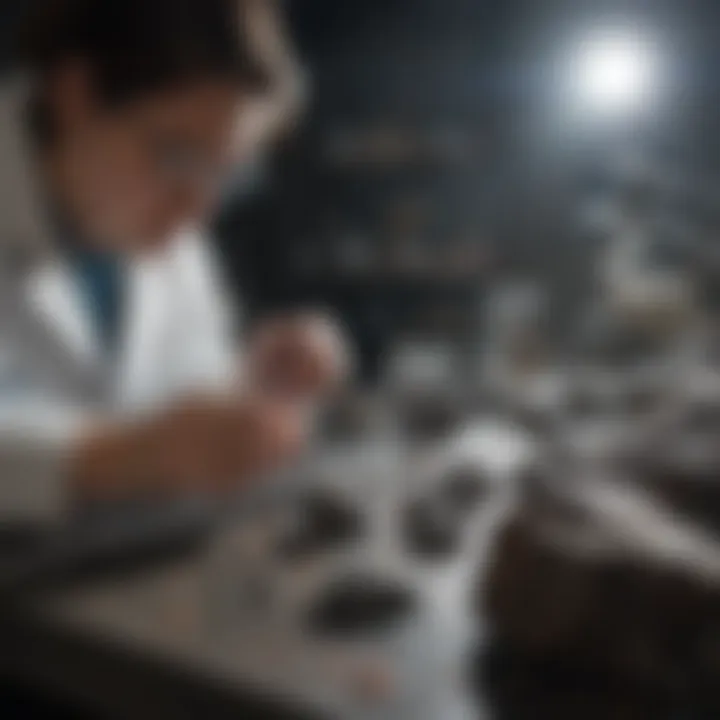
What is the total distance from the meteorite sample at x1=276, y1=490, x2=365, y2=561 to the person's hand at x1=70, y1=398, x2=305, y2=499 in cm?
3

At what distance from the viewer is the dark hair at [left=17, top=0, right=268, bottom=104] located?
764 mm

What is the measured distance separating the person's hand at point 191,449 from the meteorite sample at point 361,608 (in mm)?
86

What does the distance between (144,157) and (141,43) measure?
71 millimetres

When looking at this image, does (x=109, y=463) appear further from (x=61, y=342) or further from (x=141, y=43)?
(x=141, y=43)

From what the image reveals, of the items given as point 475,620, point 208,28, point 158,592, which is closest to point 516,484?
point 475,620

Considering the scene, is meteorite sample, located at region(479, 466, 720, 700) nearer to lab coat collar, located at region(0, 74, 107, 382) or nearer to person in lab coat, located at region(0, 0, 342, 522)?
person in lab coat, located at region(0, 0, 342, 522)

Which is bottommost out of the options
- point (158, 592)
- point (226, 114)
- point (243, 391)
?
point (158, 592)

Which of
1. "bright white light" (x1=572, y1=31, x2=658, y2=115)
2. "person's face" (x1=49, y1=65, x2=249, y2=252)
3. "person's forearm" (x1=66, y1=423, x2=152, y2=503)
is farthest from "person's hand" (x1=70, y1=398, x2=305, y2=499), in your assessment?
"bright white light" (x1=572, y1=31, x2=658, y2=115)

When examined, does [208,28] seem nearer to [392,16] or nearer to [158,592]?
[392,16]

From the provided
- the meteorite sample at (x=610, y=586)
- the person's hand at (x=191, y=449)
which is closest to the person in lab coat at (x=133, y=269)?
the person's hand at (x=191, y=449)

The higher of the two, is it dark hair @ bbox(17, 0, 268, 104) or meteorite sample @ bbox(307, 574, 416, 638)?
dark hair @ bbox(17, 0, 268, 104)

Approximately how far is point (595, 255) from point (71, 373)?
1.07 ft

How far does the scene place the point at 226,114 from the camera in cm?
76

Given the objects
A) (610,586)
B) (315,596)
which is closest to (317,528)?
(315,596)
